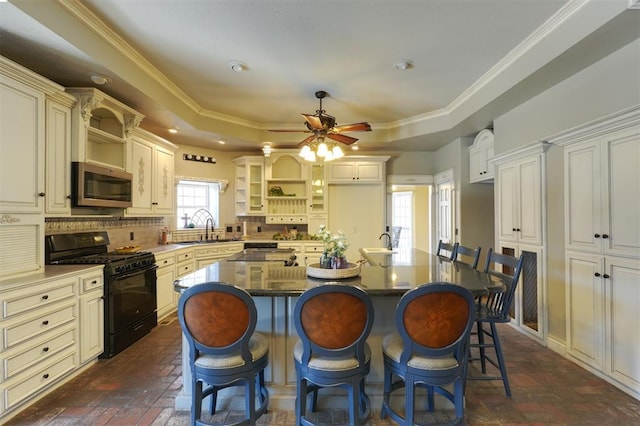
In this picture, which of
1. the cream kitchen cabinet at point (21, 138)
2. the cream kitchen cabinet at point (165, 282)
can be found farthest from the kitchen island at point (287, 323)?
the cream kitchen cabinet at point (165, 282)

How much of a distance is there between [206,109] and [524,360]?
4.94 meters

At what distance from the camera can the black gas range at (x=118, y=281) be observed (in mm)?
2869

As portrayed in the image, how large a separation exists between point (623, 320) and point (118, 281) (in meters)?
4.43

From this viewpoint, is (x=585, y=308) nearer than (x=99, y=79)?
Yes

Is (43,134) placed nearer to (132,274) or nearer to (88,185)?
(88,185)

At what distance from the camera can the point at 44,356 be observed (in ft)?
7.36

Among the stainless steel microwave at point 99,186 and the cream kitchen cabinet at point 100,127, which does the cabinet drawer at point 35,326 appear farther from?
the cream kitchen cabinet at point 100,127

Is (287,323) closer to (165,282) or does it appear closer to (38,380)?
(38,380)

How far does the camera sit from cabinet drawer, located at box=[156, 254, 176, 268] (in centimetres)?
381

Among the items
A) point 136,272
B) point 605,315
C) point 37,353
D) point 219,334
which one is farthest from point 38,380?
point 605,315

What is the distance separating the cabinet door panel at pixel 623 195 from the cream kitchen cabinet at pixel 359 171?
3570 millimetres

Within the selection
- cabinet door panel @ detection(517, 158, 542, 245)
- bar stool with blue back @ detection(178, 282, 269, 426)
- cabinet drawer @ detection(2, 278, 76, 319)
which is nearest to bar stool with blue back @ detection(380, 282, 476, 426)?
bar stool with blue back @ detection(178, 282, 269, 426)

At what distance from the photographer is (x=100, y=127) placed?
3559mm

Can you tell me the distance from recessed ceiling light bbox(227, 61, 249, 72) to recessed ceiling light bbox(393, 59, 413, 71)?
1573 mm
